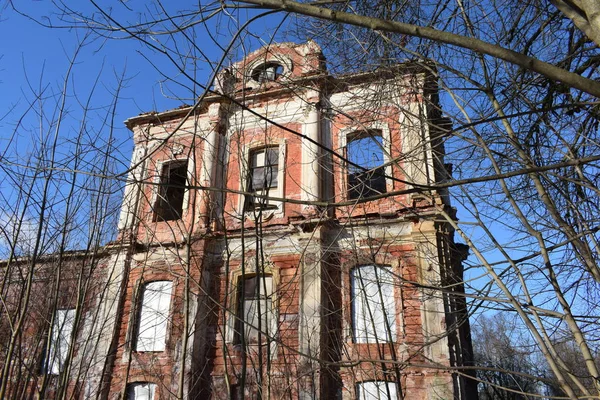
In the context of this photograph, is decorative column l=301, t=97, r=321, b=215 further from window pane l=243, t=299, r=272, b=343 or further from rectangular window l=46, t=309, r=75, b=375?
rectangular window l=46, t=309, r=75, b=375

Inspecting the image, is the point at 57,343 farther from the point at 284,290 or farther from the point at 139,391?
the point at 139,391

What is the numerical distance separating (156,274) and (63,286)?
248cm

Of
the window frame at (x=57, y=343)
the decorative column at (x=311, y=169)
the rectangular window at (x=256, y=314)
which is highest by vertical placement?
the decorative column at (x=311, y=169)

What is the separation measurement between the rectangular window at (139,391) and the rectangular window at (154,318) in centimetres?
88

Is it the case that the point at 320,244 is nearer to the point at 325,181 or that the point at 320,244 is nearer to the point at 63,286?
the point at 325,181

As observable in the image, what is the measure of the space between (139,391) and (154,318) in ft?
6.10

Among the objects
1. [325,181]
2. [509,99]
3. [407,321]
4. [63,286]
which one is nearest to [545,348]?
[509,99]

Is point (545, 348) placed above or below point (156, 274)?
below

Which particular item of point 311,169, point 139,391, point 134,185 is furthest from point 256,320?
point 134,185

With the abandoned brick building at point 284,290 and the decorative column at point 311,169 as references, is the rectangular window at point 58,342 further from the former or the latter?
the decorative column at point 311,169

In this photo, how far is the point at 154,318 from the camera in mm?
12203

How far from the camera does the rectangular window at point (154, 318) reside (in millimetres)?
11727

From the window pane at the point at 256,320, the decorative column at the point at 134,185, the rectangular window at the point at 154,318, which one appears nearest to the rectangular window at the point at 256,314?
the window pane at the point at 256,320

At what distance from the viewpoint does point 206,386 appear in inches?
431
